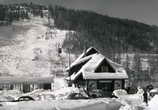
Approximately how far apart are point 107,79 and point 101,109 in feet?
132

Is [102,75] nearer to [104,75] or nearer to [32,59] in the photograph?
[104,75]

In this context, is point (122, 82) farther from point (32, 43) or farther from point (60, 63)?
point (32, 43)

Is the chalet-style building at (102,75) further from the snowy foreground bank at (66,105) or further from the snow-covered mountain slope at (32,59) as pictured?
the snow-covered mountain slope at (32,59)

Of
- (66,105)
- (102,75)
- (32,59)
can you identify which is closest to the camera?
(66,105)

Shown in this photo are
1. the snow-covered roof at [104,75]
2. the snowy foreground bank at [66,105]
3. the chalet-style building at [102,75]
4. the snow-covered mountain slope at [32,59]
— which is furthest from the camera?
the snow-covered mountain slope at [32,59]

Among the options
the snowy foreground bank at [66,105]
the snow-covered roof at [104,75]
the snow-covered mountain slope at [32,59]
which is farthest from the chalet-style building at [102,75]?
the snow-covered mountain slope at [32,59]

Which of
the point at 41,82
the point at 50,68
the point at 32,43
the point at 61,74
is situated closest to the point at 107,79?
the point at 41,82

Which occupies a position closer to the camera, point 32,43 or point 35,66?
point 35,66

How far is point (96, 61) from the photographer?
5197cm

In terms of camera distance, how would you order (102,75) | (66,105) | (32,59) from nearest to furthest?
1. (66,105)
2. (102,75)
3. (32,59)

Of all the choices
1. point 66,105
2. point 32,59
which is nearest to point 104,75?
point 66,105

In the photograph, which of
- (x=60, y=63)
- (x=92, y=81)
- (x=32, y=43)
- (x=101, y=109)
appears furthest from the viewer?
(x=32, y=43)

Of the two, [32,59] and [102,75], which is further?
[32,59]

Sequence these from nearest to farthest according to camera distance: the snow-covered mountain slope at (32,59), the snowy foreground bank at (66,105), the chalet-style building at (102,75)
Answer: the snowy foreground bank at (66,105), the chalet-style building at (102,75), the snow-covered mountain slope at (32,59)
